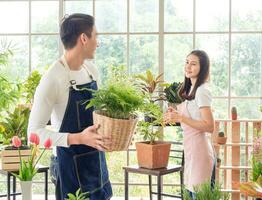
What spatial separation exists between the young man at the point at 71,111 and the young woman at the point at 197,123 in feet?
3.19

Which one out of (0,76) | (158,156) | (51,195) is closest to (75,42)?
(158,156)

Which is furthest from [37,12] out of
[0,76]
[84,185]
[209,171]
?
[84,185]

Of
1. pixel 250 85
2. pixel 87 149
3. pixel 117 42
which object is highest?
pixel 117 42

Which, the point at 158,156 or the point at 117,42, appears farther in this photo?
the point at 117,42

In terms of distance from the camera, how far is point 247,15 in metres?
5.22

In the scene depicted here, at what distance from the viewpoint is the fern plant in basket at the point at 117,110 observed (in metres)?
2.25

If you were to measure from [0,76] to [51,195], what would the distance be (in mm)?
1441

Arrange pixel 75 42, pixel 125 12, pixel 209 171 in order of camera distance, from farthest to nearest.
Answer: pixel 125 12 → pixel 209 171 → pixel 75 42

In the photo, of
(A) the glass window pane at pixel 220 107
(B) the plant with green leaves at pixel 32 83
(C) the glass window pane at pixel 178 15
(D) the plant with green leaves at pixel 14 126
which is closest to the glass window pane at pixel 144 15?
(C) the glass window pane at pixel 178 15

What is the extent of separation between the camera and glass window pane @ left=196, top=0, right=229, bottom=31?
17.1 feet

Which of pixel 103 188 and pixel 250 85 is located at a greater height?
pixel 250 85

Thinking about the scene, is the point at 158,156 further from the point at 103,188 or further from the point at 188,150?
the point at 103,188

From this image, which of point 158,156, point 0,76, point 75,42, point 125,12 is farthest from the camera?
point 125,12

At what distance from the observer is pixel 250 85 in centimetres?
525
